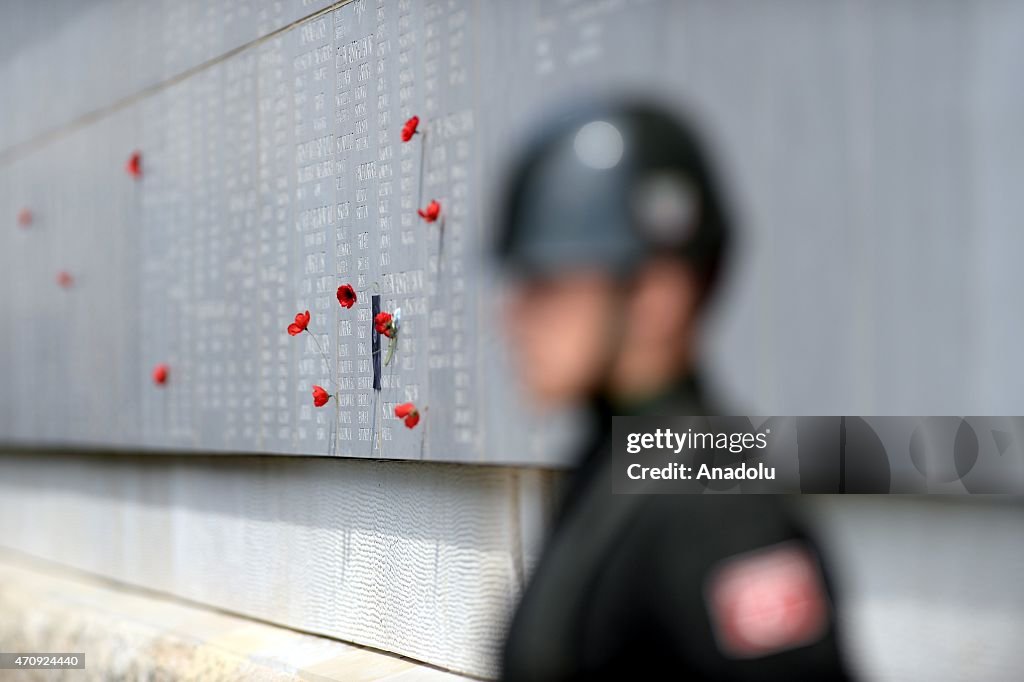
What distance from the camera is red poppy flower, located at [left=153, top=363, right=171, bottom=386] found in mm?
4148

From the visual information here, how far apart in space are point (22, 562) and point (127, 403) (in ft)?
5.29

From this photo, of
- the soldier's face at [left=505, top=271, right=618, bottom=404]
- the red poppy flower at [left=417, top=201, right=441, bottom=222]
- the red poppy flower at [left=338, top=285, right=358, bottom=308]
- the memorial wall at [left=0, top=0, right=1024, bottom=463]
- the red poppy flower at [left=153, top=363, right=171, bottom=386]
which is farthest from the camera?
the red poppy flower at [left=153, top=363, right=171, bottom=386]

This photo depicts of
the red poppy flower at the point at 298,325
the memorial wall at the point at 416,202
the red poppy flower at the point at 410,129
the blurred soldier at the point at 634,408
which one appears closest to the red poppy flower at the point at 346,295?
the memorial wall at the point at 416,202

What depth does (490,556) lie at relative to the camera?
291 centimetres

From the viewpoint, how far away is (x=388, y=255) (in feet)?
10.2

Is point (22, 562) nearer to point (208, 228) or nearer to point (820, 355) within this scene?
point (208, 228)

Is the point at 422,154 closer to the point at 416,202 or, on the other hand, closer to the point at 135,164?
the point at 416,202

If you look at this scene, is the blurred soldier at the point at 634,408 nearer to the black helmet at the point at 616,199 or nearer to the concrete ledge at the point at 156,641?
the black helmet at the point at 616,199

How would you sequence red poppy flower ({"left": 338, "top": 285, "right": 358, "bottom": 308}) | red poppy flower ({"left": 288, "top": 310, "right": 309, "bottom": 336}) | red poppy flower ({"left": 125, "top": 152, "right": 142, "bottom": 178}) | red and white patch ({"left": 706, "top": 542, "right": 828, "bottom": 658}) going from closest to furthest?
red and white patch ({"left": 706, "top": 542, "right": 828, "bottom": 658})
red poppy flower ({"left": 338, "top": 285, "right": 358, "bottom": 308})
red poppy flower ({"left": 288, "top": 310, "right": 309, "bottom": 336})
red poppy flower ({"left": 125, "top": 152, "right": 142, "bottom": 178})

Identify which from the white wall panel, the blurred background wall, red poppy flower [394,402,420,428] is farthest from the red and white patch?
red poppy flower [394,402,420,428]

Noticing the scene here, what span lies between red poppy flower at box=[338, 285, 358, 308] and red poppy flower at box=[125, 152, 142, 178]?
1.67 meters

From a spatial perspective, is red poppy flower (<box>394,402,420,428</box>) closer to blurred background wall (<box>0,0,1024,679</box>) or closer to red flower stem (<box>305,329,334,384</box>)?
blurred background wall (<box>0,0,1024,679</box>)

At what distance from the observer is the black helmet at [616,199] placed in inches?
37.4

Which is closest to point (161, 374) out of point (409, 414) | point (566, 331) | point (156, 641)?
point (156, 641)
